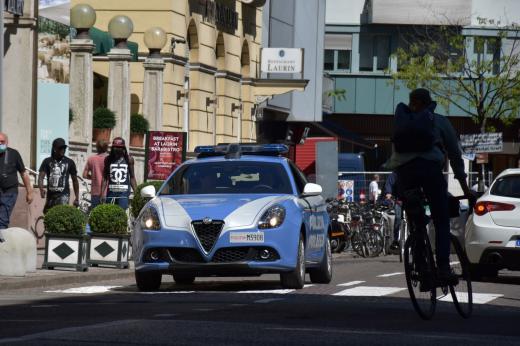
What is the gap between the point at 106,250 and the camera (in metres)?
23.6

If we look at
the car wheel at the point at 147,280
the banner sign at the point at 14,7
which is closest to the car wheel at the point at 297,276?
the car wheel at the point at 147,280

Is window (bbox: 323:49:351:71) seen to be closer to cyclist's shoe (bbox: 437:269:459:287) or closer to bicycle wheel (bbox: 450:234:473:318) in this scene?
bicycle wheel (bbox: 450:234:473:318)

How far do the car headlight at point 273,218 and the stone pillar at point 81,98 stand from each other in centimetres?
1497

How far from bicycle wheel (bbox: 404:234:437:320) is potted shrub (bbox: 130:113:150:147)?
24292 millimetres

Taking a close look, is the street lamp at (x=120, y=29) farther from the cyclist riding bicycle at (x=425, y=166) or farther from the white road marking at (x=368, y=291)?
the cyclist riding bicycle at (x=425, y=166)

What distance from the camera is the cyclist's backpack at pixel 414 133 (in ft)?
44.7

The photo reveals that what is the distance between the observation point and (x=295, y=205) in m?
18.6

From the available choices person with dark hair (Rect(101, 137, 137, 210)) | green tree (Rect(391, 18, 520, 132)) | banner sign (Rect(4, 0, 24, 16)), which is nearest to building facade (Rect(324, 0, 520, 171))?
green tree (Rect(391, 18, 520, 132))

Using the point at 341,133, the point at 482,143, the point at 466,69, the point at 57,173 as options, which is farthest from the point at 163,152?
the point at 341,133

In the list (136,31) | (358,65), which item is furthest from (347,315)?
(358,65)

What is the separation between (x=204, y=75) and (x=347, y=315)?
32473mm

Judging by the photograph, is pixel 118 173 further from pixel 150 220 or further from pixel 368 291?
pixel 368 291

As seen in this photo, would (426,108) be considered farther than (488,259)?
No

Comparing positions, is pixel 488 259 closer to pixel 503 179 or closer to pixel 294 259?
pixel 503 179
